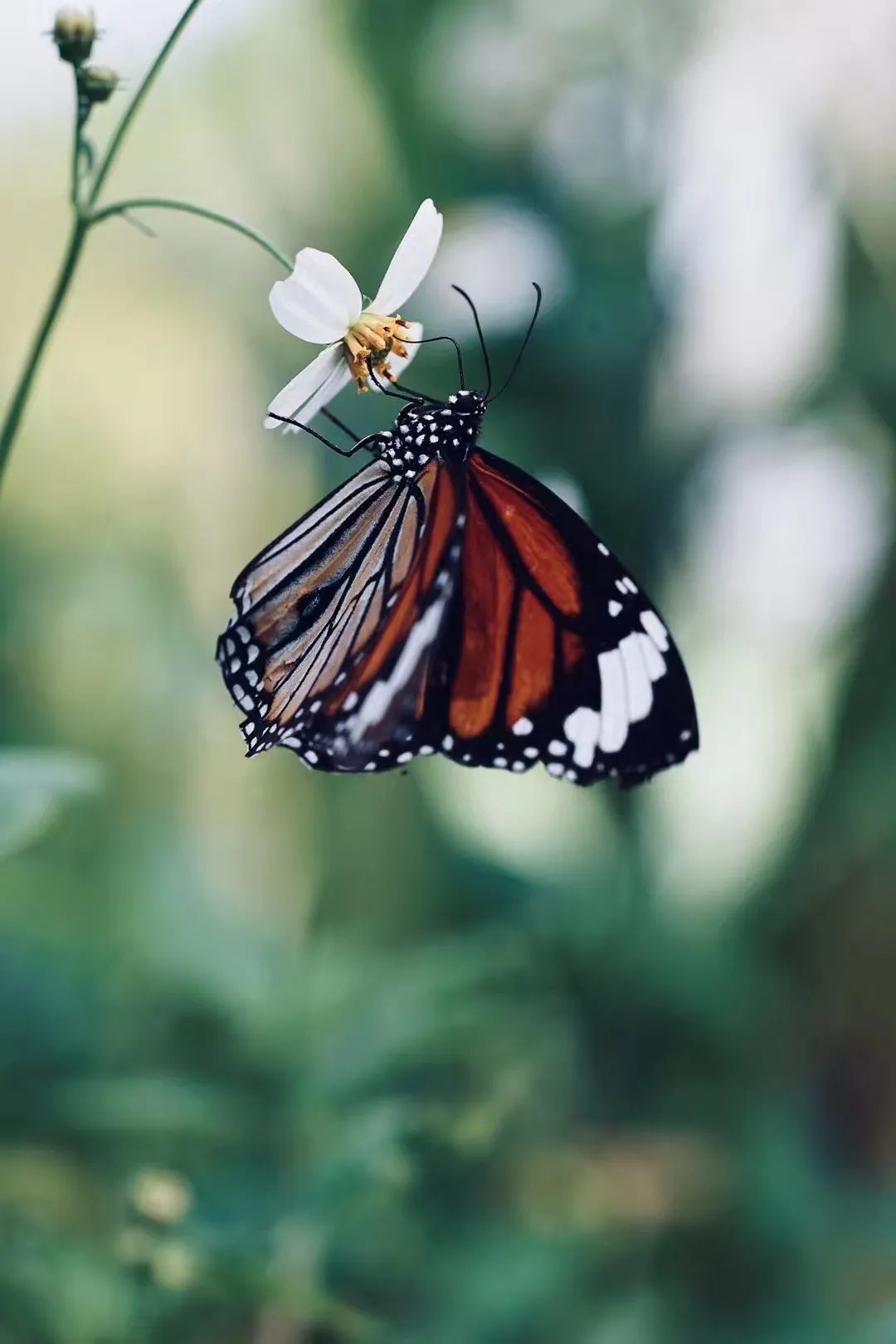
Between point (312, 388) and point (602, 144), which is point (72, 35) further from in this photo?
point (602, 144)

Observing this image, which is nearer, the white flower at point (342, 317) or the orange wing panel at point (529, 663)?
the white flower at point (342, 317)

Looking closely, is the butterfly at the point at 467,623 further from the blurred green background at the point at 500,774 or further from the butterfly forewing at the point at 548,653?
the blurred green background at the point at 500,774

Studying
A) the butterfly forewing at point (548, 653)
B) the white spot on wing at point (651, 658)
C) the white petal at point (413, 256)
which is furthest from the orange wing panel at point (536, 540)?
the white petal at point (413, 256)

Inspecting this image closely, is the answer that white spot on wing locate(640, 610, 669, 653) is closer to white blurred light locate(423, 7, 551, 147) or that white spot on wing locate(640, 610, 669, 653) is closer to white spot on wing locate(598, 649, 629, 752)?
white spot on wing locate(598, 649, 629, 752)

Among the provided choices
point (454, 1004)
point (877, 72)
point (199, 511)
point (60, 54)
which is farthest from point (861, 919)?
point (60, 54)

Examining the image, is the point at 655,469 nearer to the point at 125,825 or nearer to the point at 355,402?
the point at 355,402

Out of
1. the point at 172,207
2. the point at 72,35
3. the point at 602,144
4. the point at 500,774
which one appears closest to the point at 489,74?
the point at 602,144

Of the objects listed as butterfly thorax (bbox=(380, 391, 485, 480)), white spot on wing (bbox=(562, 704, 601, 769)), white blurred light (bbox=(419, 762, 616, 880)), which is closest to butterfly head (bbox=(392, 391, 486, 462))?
butterfly thorax (bbox=(380, 391, 485, 480))
